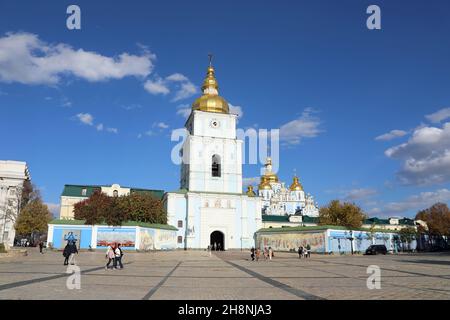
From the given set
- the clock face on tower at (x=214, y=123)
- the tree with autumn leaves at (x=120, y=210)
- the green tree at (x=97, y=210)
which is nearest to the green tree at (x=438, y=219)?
the clock face on tower at (x=214, y=123)

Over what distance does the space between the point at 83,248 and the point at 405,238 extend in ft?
150

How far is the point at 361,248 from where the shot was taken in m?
48.6

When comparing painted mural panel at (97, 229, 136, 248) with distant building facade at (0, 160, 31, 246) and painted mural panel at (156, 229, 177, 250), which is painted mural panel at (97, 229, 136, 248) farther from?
distant building facade at (0, 160, 31, 246)

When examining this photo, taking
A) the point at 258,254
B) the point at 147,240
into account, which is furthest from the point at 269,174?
the point at 258,254

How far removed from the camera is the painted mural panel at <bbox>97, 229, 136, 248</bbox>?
142 feet

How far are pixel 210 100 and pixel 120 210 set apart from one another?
24.8 metres

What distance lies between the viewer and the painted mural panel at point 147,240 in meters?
45.0

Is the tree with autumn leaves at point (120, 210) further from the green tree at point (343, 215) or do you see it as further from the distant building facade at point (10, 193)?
the green tree at point (343, 215)

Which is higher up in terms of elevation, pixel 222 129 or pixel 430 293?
pixel 222 129


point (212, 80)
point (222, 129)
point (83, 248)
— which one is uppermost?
point (212, 80)

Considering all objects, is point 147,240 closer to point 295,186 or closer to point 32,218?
point 32,218

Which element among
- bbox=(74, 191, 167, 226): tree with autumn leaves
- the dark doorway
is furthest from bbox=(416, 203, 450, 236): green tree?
bbox=(74, 191, 167, 226): tree with autumn leaves
